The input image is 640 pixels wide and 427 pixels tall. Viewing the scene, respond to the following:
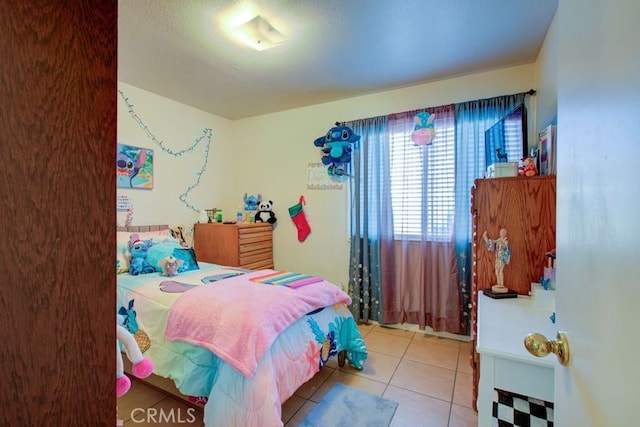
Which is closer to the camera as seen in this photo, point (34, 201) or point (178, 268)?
point (34, 201)

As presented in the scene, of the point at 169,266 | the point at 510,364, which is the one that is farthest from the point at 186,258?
the point at 510,364

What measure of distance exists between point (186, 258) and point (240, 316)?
1.38 metres

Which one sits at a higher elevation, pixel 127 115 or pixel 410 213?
pixel 127 115

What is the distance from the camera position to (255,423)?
1.39 metres

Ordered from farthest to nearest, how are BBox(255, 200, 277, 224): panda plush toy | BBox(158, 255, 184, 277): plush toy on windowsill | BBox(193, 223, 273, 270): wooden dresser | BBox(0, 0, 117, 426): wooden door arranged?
BBox(255, 200, 277, 224): panda plush toy, BBox(193, 223, 273, 270): wooden dresser, BBox(158, 255, 184, 277): plush toy on windowsill, BBox(0, 0, 117, 426): wooden door

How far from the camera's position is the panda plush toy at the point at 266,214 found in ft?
12.1

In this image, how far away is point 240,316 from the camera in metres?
1.61

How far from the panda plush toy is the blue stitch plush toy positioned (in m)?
1.32

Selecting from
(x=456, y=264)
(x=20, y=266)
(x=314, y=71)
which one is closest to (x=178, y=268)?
(x=314, y=71)

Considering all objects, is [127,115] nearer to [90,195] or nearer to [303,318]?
[303,318]

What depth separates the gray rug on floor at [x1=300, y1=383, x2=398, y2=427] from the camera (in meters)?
1.72

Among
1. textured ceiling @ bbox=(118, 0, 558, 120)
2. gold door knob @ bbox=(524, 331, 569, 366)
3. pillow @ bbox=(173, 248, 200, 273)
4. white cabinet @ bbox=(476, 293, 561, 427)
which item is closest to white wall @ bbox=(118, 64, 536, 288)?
textured ceiling @ bbox=(118, 0, 558, 120)

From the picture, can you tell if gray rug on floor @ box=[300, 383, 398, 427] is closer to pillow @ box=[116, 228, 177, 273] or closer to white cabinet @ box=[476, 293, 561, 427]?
white cabinet @ box=[476, 293, 561, 427]

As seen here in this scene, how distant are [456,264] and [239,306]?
196 centimetres
